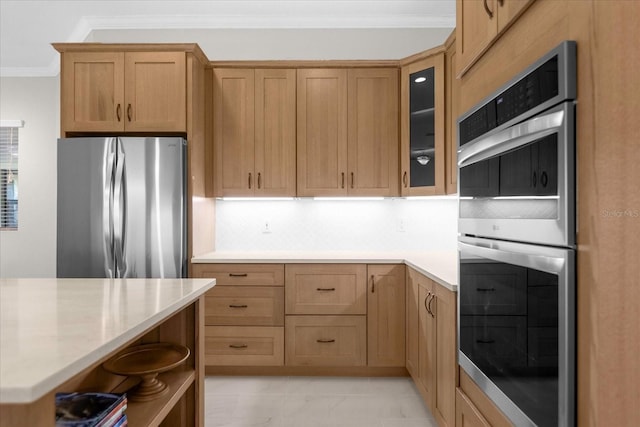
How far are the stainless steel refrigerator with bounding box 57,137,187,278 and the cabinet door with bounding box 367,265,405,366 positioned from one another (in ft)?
4.70

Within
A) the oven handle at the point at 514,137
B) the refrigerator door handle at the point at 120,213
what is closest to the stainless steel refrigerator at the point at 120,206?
the refrigerator door handle at the point at 120,213

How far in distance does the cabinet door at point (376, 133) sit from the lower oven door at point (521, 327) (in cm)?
186

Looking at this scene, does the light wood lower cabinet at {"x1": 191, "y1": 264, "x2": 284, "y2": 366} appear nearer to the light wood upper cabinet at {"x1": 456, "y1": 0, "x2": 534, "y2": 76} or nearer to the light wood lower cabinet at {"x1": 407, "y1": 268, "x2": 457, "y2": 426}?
the light wood lower cabinet at {"x1": 407, "y1": 268, "x2": 457, "y2": 426}

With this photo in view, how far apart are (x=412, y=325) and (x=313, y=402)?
826mm

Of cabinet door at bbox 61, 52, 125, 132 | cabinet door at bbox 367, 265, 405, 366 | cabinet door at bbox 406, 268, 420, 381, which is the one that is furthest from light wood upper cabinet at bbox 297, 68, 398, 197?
cabinet door at bbox 61, 52, 125, 132

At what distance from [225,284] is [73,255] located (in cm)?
109

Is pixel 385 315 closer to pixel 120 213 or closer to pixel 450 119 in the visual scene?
pixel 450 119

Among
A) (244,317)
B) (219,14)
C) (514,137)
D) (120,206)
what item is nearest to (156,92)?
(120,206)

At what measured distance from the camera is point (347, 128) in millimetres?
3387

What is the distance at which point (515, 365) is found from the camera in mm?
1153

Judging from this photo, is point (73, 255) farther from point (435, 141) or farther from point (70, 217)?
point (435, 141)

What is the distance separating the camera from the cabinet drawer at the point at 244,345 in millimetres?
3086

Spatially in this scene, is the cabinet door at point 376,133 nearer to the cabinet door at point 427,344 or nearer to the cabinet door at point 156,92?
the cabinet door at point 427,344

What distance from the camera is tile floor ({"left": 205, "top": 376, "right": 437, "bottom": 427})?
2449 mm
